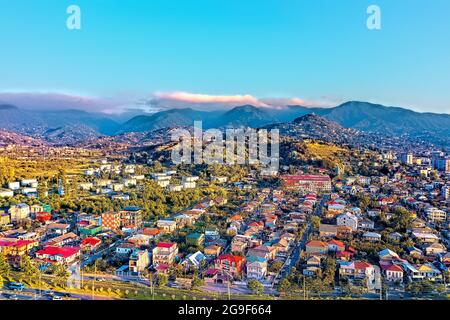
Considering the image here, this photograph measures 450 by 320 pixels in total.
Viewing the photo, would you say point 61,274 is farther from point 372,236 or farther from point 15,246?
point 372,236

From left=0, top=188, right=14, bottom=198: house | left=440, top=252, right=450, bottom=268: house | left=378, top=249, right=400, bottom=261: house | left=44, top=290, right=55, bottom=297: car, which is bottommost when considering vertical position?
left=440, top=252, right=450, bottom=268: house

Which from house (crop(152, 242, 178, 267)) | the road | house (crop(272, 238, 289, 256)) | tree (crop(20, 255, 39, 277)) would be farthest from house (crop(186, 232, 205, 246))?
tree (crop(20, 255, 39, 277))

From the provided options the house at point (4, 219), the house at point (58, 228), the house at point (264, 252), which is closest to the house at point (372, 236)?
the house at point (264, 252)

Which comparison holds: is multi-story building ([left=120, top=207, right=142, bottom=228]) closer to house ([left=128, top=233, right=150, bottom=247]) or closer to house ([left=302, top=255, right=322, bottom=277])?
house ([left=128, top=233, right=150, bottom=247])

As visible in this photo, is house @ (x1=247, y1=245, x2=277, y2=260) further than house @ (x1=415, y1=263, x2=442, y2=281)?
Yes

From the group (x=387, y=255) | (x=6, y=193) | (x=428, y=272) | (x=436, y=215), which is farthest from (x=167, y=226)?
(x=436, y=215)
